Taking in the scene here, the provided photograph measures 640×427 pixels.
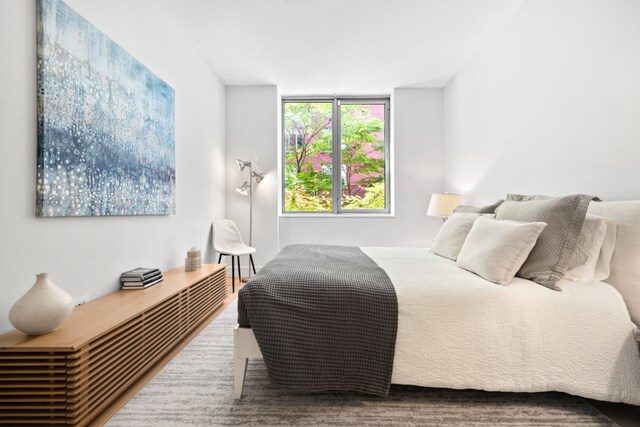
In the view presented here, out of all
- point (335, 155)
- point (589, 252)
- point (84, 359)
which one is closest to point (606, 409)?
point (589, 252)

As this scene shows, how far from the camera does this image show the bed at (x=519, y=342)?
1493 mm

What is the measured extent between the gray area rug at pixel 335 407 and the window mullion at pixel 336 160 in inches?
136

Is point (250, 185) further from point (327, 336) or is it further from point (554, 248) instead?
point (554, 248)

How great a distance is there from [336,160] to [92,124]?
11.6ft

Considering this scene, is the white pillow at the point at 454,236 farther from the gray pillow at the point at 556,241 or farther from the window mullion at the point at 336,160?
the window mullion at the point at 336,160

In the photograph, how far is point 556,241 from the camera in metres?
1.74

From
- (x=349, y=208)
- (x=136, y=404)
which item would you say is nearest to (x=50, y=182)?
(x=136, y=404)

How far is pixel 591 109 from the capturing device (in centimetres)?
209

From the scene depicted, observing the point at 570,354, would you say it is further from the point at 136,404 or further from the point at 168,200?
the point at 168,200

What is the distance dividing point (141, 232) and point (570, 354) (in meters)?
2.76

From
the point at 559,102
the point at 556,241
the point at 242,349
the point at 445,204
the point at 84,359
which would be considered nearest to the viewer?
the point at 84,359

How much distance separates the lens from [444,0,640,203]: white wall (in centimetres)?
188

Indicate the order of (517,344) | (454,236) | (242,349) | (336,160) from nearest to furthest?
1. (517,344)
2. (242,349)
3. (454,236)
4. (336,160)

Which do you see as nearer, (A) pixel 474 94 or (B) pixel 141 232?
(B) pixel 141 232
